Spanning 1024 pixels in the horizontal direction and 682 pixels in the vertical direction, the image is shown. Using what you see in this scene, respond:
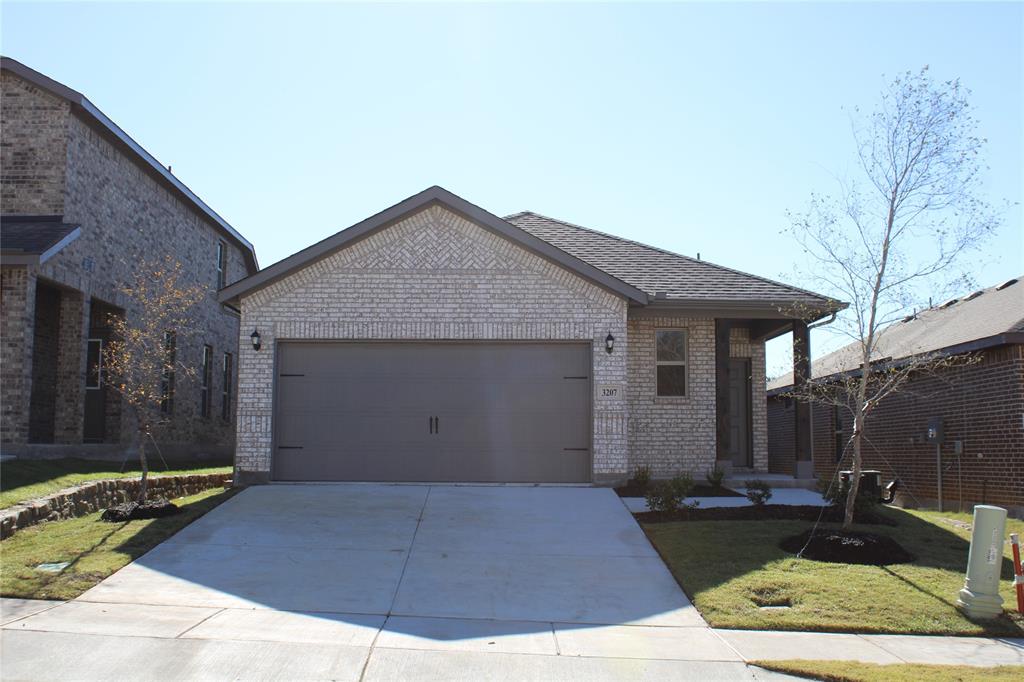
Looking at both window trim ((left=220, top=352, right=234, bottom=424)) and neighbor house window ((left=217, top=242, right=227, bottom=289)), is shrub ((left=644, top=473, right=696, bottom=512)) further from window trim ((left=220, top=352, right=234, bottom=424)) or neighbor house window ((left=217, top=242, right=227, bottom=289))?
neighbor house window ((left=217, top=242, right=227, bottom=289))

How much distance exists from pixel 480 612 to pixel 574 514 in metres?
4.23

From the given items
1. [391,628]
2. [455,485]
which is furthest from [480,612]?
[455,485]

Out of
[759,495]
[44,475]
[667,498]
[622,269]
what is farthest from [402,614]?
[622,269]

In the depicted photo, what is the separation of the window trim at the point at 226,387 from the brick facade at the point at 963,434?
54.9 ft

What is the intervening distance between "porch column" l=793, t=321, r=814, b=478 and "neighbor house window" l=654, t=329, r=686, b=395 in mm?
1983

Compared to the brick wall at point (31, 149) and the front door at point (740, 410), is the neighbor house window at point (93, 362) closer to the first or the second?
the brick wall at point (31, 149)

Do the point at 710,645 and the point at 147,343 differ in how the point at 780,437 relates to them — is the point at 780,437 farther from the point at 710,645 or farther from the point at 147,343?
the point at 710,645

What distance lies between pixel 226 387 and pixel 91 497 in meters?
13.1

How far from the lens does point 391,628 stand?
24.9 feet

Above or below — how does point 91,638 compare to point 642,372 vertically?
below

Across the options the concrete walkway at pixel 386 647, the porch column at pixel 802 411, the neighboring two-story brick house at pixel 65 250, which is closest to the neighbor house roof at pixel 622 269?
the porch column at pixel 802 411

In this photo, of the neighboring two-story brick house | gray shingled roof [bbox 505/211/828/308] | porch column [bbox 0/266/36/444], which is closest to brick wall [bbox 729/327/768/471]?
gray shingled roof [bbox 505/211/828/308]

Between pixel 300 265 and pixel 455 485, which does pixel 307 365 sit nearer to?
pixel 300 265

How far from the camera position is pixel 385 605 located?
27.2 ft
